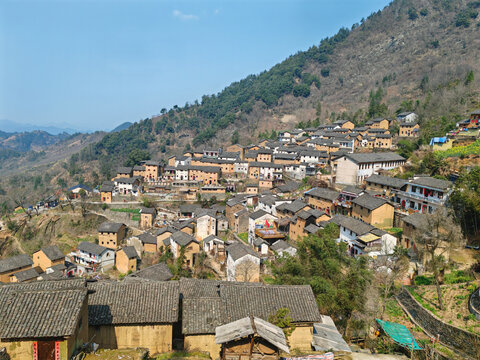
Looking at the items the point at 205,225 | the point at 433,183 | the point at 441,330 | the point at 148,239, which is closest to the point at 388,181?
the point at 433,183

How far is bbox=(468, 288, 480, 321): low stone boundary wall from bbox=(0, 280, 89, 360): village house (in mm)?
14824

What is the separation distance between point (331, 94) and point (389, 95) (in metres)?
22.4

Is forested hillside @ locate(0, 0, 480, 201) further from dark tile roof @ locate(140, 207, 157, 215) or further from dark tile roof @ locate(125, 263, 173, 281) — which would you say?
dark tile roof @ locate(125, 263, 173, 281)

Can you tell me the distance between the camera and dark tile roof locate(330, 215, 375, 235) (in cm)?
2230

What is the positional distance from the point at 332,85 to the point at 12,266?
90998 millimetres

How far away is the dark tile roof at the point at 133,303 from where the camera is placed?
1019cm

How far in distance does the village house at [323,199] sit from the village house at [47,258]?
26.3m

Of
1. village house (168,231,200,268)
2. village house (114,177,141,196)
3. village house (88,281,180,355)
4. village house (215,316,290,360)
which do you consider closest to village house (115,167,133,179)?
village house (114,177,141,196)

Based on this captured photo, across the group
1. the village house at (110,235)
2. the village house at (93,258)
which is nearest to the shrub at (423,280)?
the village house at (93,258)

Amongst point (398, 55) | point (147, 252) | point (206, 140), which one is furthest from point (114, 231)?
point (398, 55)

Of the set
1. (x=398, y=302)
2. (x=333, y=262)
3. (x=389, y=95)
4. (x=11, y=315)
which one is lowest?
(x=398, y=302)

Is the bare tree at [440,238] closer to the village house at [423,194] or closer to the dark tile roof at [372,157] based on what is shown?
the village house at [423,194]

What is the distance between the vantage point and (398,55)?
305 ft

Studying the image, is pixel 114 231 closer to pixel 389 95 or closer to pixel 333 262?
pixel 333 262
